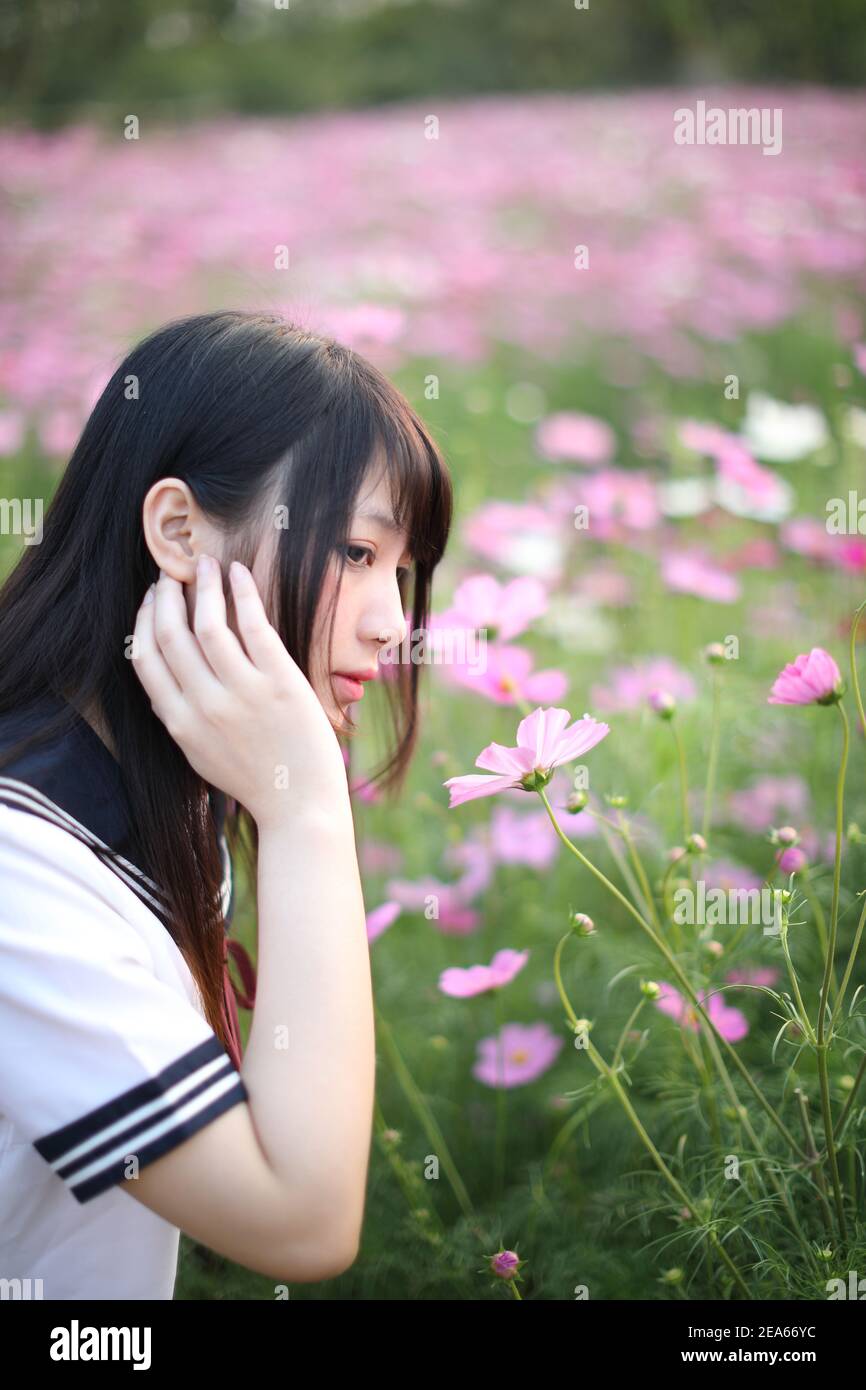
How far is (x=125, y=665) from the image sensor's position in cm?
63

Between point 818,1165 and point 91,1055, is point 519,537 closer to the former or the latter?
point 818,1165

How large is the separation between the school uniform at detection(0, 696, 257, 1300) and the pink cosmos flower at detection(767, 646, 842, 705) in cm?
37

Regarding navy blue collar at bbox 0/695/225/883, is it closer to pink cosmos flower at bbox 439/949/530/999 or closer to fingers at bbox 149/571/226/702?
fingers at bbox 149/571/226/702

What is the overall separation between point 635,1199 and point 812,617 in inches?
32.7

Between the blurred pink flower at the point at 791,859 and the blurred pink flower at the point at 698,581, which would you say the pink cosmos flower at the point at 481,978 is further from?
the blurred pink flower at the point at 698,581

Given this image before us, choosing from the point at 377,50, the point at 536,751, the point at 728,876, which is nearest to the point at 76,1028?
the point at 536,751

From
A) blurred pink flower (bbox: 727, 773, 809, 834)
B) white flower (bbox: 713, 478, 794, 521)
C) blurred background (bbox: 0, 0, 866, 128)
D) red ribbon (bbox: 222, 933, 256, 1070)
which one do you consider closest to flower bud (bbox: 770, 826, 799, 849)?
red ribbon (bbox: 222, 933, 256, 1070)

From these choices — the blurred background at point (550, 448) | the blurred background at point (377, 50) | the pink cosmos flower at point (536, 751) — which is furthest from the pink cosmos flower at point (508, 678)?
the blurred background at point (377, 50)

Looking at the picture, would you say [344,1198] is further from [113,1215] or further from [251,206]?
[251,206]

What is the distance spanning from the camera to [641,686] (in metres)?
1.16

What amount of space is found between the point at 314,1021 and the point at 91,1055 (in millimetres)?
100

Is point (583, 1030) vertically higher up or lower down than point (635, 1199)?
higher up

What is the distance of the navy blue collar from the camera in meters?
0.56

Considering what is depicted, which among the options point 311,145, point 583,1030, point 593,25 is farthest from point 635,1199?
point 593,25
